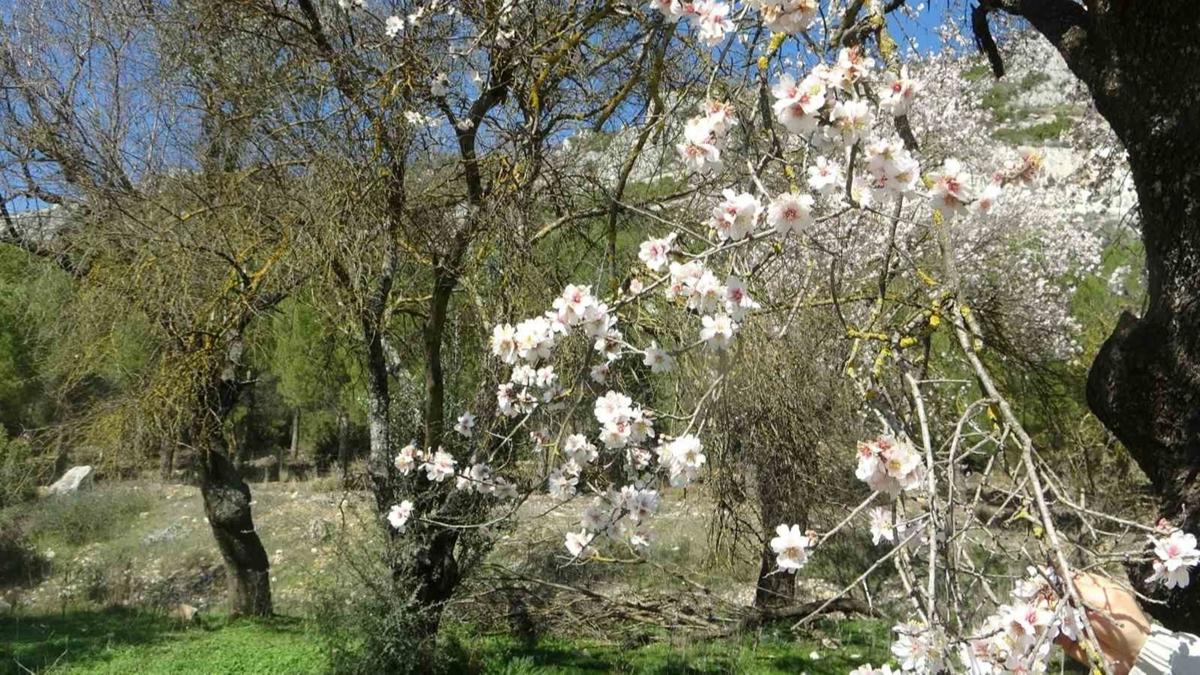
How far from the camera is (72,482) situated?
17609 millimetres

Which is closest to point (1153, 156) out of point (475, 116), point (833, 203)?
point (833, 203)

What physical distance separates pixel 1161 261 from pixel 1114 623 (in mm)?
1541

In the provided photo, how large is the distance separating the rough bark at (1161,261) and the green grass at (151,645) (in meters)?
4.62

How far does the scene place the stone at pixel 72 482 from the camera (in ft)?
53.8

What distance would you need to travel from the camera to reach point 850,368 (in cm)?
171

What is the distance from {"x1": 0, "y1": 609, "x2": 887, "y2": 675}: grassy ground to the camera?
559 cm

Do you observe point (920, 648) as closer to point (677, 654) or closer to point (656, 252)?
point (656, 252)

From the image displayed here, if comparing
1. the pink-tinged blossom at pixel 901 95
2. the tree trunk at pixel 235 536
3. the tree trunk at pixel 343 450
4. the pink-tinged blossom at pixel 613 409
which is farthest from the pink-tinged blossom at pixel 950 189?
the tree trunk at pixel 235 536

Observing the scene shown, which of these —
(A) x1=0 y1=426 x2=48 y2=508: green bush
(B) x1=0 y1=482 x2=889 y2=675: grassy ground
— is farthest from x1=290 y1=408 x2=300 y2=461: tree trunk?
(B) x1=0 y1=482 x2=889 y2=675: grassy ground

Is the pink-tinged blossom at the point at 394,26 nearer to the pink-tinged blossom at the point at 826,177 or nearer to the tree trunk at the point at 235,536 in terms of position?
the pink-tinged blossom at the point at 826,177

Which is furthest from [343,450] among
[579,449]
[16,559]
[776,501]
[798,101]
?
[798,101]

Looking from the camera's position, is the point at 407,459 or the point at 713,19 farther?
the point at 407,459

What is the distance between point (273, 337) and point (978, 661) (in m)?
6.34

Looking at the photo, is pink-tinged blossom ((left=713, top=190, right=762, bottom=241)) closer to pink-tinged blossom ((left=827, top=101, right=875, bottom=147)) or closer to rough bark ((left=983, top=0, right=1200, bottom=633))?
pink-tinged blossom ((left=827, top=101, right=875, bottom=147))
